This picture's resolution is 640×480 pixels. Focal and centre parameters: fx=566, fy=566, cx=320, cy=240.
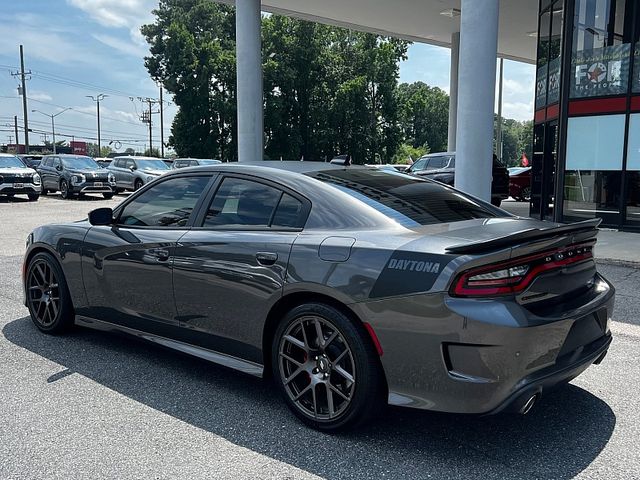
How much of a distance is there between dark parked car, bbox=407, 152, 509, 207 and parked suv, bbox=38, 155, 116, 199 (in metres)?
12.1

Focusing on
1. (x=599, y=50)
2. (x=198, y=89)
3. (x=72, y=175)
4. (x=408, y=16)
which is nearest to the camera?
(x=599, y=50)

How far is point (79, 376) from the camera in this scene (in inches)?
160

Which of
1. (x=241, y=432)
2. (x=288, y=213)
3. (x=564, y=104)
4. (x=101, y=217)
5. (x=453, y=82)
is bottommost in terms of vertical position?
(x=241, y=432)

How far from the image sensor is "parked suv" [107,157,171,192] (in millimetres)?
24719

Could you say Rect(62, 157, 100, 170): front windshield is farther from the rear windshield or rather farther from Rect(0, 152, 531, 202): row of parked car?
the rear windshield

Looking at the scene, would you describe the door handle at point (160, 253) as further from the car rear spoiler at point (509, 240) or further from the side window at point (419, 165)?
the side window at point (419, 165)

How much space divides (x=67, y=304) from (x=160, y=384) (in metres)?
1.43

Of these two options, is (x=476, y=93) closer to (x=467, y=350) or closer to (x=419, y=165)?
(x=419, y=165)

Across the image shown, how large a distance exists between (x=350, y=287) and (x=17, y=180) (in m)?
20.7

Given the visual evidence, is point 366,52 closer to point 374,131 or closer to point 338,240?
point 374,131

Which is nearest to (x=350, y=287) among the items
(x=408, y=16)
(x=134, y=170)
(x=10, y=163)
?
(x=408, y=16)

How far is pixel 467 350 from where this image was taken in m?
2.71

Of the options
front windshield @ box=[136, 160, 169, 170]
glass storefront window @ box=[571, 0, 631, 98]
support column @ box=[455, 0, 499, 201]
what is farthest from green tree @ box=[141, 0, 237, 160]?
support column @ box=[455, 0, 499, 201]

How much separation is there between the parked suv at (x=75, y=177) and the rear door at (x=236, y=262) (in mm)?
19566
